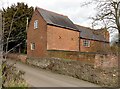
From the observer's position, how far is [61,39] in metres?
33.8

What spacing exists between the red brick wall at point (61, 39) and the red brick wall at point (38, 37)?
0.74 meters

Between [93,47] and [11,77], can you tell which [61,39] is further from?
[11,77]

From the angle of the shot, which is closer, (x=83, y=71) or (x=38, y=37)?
(x=83, y=71)

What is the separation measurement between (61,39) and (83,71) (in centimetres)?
1212

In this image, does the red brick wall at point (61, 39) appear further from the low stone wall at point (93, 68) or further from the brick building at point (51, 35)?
the low stone wall at point (93, 68)

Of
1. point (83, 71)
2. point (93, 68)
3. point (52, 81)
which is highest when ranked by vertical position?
point (93, 68)

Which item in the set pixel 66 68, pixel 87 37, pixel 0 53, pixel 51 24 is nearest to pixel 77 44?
pixel 87 37

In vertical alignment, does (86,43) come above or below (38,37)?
below

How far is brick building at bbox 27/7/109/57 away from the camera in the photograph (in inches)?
1254

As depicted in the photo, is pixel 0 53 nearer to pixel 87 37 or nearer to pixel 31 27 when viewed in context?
pixel 31 27

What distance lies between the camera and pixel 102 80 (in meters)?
20.4

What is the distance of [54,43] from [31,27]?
5.80 metres

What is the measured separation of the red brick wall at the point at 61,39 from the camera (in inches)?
1254

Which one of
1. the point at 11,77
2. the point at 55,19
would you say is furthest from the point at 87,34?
the point at 11,77
